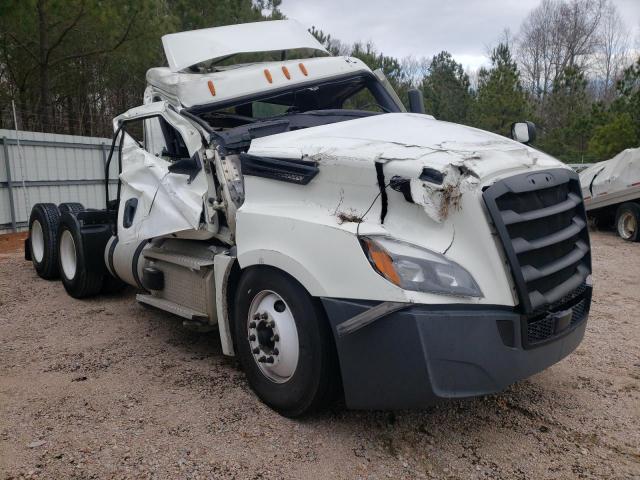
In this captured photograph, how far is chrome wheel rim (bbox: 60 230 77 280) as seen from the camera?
21.3 feet

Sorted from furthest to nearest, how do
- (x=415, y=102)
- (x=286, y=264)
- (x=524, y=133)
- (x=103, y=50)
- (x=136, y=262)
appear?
(x=103, y=50) < (x=415, y=102) < (x=136, y=262) < (x=524, y=133) < (x=286, y=264)

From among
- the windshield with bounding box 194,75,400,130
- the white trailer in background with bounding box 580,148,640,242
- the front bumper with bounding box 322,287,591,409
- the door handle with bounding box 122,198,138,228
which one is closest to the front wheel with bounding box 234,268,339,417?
the front bumper with bounding box 322,287,591,409

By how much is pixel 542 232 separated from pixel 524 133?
1.26 m

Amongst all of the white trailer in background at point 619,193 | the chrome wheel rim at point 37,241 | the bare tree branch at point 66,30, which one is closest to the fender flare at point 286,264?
the chrome wheel rim at point 37,241

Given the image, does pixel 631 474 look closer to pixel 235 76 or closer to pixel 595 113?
pixel 235 76

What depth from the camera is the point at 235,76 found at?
4652mm

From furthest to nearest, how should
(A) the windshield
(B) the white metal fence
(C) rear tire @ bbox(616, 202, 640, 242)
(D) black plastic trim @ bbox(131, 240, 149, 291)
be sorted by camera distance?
(B) the white metal fence
(C) rear tire @ bbox(616, 202, 640, 242)
(D) black plastic trim @ bbox(131, 240, 149, 291)
(A) the windshield

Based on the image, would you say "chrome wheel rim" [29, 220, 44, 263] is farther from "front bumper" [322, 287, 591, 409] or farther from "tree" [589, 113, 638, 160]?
"tree" [589, 113, 638, 160]

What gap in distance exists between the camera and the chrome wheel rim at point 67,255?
6.50 metres

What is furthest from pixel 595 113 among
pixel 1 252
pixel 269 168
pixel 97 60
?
pixel 269 168

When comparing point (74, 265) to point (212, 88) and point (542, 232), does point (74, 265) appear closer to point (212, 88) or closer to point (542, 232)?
point (212, 88)

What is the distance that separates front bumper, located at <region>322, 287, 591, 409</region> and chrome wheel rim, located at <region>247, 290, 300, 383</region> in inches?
15.1

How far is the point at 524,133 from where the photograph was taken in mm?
4125

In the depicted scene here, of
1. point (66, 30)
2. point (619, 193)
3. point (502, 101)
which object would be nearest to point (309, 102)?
point (619, 193)
